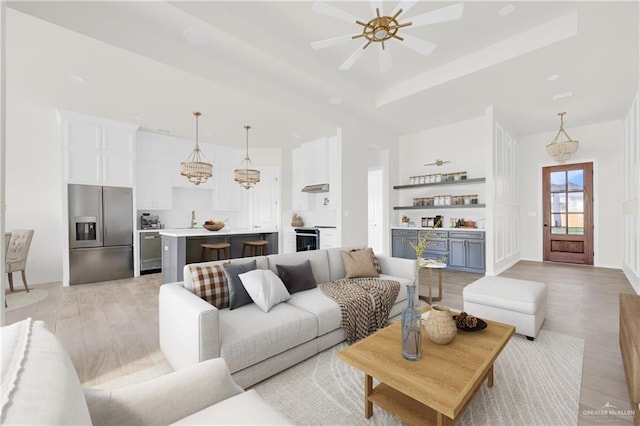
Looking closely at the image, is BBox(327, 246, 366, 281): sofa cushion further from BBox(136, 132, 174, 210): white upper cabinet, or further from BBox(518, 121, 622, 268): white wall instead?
BBox(518, 121, 622, 268): white wall

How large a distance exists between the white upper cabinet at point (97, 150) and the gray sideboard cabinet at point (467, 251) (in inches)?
255

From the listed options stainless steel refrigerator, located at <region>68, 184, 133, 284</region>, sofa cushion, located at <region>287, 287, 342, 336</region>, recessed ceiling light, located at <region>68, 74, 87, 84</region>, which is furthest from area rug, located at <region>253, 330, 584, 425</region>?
stainless steel refrigerator, located at <region>68, 184, 133, 284</region>

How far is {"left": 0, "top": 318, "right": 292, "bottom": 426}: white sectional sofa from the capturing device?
0.61 m

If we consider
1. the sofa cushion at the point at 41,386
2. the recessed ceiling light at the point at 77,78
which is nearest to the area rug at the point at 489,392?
the sofa cushion at the point at 41,386

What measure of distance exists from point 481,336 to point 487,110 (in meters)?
4.60

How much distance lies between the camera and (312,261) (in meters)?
3.16

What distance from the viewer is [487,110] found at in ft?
16.6

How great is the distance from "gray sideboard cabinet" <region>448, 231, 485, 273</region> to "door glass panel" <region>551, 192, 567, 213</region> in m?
2.66

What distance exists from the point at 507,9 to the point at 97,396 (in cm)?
443

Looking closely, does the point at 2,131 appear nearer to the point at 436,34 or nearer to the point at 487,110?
the point at 436,34

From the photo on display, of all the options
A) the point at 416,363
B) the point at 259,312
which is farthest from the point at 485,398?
the point at 259,312

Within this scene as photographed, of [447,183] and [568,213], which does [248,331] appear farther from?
[568,213]

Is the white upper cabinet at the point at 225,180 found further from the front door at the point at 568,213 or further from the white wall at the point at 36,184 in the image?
the front door at the point at 568,213

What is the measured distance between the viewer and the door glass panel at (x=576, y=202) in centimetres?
619
